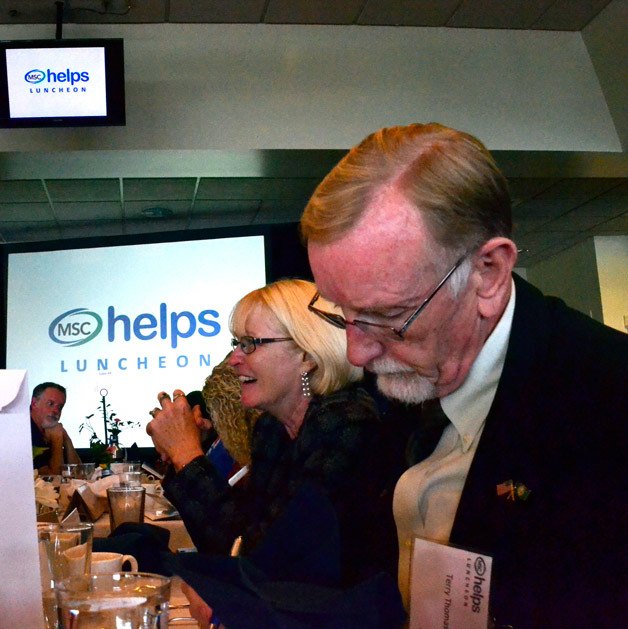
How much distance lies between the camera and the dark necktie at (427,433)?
1.18 metres

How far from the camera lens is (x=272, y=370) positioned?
7.23 ft

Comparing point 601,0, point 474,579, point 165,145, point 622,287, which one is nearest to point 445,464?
point 474,579

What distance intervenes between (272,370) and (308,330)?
0.47 ft

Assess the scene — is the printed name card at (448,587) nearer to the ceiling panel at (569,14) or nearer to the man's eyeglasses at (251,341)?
the man's eyeglasses at (251,341)

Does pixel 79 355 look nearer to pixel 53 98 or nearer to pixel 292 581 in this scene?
pixel 53 98

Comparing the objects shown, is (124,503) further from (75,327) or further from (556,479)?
(75,327)

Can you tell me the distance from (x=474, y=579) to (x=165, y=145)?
501cm

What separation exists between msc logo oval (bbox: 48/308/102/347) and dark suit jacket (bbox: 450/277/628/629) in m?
7.01

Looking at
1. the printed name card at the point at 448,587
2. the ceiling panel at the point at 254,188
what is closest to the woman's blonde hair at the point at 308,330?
the printed name card at the point at 448,587

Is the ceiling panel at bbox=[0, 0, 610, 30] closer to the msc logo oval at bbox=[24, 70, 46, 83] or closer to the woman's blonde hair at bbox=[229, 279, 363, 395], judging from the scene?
the msc logo oval at bbox=[24, 70, 46, 83]

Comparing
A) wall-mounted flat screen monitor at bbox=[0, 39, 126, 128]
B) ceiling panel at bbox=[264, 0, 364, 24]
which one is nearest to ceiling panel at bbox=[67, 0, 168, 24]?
wall-mounted flat screen monitor at bbox=[0, 39, 126, 128]

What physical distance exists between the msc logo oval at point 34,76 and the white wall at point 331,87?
67 cm

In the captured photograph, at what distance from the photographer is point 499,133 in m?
5.79

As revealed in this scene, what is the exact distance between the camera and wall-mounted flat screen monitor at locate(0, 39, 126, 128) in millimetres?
4730
